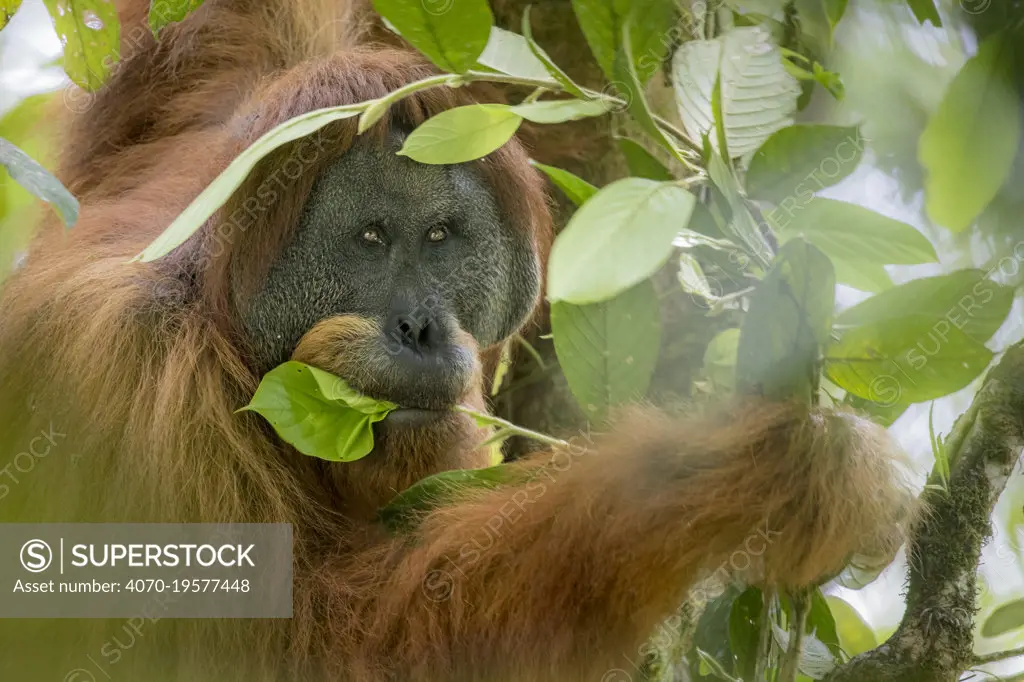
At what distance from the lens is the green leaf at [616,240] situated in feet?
3.53

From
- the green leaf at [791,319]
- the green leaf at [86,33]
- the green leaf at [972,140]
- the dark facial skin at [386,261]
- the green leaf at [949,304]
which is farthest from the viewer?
the dark facial skin at [386,261]

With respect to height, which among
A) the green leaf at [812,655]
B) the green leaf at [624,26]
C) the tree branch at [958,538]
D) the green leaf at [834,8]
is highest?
the green leaf at [624,26]

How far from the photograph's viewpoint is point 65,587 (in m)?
1.84

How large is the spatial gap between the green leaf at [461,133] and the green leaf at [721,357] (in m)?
0.61

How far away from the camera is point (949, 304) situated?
1397 millimetres

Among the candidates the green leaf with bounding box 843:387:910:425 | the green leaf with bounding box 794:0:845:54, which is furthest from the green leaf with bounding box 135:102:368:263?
the green leaf with bounding box 794:0:845:54

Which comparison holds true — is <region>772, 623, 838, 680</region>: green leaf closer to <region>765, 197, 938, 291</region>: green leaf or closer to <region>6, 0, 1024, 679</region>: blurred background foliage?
<region>6, 0, 1024, 679</region>: blurred background foliage

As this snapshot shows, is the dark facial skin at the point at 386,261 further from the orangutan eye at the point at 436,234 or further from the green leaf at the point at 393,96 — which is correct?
the green leaf at the point at 393,96

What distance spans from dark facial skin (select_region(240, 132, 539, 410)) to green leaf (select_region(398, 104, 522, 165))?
0.54 meters

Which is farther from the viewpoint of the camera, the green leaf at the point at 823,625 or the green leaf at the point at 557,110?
the green leaf at the point at 823,625

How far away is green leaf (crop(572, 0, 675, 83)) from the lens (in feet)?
4.56

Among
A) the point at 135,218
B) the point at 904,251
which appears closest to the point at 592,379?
the point at 904,251

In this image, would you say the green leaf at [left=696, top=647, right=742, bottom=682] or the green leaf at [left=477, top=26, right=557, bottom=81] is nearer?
the green leaf at [left=477, top=26, right=557, bottom=81]

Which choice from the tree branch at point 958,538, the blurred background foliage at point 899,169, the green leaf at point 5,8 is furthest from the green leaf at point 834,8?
the green leaf at point 5,8
